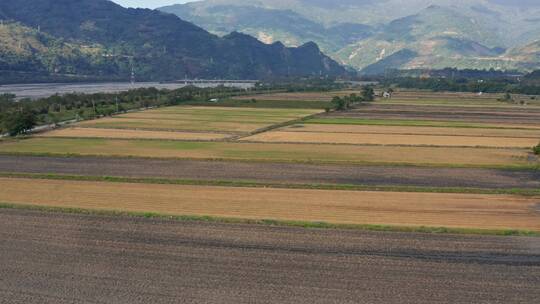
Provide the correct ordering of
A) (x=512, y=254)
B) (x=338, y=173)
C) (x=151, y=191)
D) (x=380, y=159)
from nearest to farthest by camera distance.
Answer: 1. (x=512, y=254)
2. (x=151, y=191)
3. (x=338, y=173)
4. (x=380, y=159)

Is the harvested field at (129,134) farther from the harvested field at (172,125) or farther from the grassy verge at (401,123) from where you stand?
the grassy verge at (401,123)

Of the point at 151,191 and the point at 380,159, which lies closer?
the point at 151,191

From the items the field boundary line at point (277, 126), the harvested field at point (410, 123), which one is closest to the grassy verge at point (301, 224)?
the field boundary line at point (277, 126)

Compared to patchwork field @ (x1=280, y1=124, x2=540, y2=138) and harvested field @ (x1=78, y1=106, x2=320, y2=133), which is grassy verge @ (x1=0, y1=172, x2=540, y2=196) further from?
patchwork field @ (x1=280, y1=124, x2=540, y2=138)

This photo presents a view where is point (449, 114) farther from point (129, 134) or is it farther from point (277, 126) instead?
point (129, 134)

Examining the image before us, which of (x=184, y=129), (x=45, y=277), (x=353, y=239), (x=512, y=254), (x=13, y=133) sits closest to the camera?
(x=45, y=277)

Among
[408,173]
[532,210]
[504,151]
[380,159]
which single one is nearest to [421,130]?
[504,151]

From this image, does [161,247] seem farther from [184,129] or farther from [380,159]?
[184,129]
